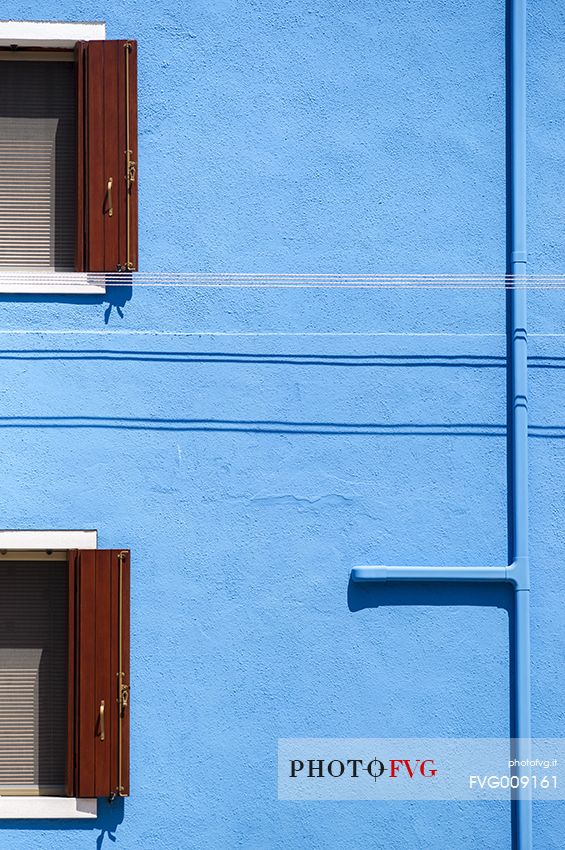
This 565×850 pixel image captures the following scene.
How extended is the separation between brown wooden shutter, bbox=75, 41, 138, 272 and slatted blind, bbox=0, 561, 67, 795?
1626 millimetres

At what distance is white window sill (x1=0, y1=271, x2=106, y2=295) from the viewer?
638 centimetres

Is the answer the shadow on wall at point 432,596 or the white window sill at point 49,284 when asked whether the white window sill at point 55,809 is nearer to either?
the shadow on wall at point 432,596

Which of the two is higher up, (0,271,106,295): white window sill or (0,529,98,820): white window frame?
(0,271,106,295): white window sill

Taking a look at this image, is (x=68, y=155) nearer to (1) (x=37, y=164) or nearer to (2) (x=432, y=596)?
(1) (x=37, y=164)

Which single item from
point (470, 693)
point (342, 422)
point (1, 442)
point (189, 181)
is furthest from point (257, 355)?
point (470, 693)

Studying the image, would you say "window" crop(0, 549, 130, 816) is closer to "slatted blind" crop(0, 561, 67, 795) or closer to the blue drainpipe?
"slatted blind" crop(0, 561, 67, 795)

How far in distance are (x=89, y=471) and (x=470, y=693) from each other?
2.20 m

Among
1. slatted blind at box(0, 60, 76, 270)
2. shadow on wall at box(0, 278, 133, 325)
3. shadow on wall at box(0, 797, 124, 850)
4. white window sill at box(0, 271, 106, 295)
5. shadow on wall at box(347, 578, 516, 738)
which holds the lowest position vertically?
shadow on wall at box(0, 797, 124, 850)

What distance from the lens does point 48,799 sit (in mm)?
6258

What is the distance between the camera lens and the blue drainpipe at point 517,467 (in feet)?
20.8

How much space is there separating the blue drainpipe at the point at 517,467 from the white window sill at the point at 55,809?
1730 millimetres

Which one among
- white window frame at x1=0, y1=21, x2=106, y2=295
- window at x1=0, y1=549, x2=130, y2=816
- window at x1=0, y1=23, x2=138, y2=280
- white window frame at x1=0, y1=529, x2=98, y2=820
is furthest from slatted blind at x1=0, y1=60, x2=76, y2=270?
window at x1=0, y1=549, x2=130, y2=816

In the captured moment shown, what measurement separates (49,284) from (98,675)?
1.96m

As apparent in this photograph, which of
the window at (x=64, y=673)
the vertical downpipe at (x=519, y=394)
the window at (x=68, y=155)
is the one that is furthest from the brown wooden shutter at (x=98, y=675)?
the vertical downpipe at (x=519, y=394)
